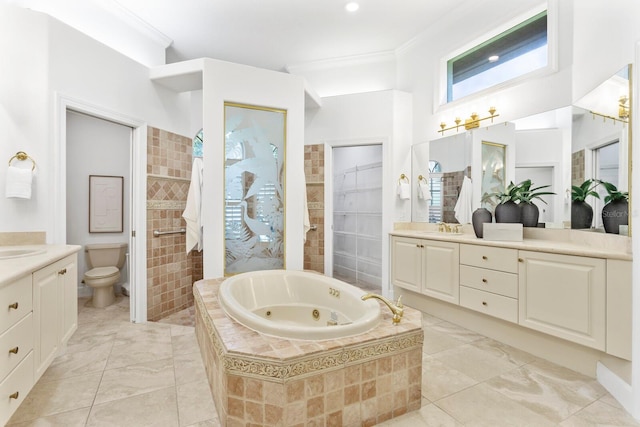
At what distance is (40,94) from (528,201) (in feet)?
12.9

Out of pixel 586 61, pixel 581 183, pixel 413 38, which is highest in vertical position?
pixel 413 38

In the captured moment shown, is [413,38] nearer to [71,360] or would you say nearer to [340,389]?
[340,389]

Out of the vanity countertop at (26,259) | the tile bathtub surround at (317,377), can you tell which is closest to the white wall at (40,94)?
the vanity countertop at (26,259)

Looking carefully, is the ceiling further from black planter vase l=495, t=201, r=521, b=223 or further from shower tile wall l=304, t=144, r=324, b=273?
black planter vase l=495, t=201, r=521, b=223

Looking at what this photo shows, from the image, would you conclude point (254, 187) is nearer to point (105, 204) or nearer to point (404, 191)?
point (404, 191)

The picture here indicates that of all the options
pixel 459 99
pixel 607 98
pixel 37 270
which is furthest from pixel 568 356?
pixel 37 270

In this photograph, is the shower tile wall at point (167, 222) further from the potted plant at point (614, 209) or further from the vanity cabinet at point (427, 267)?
the potted plant at point (614, 209)

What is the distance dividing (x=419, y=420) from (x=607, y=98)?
2278mm

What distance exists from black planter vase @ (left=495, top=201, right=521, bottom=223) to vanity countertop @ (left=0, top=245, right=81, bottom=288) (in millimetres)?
3267

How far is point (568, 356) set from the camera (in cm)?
219

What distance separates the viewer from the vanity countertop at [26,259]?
1430 millimetres

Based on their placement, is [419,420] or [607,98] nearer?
[419,420]

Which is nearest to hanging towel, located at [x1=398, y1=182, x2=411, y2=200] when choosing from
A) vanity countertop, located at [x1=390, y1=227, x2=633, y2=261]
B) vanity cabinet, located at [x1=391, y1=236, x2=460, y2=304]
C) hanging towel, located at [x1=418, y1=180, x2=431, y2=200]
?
hanging towel, located at [x1=418, y1=180, x2=431, y2=200]

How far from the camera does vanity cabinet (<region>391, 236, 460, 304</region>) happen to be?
2.87 m
